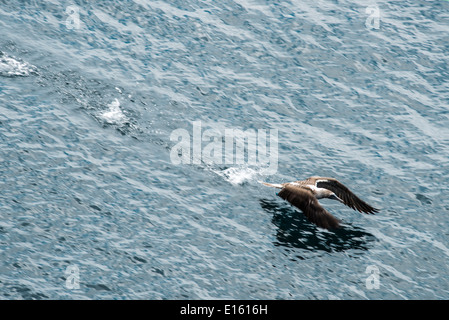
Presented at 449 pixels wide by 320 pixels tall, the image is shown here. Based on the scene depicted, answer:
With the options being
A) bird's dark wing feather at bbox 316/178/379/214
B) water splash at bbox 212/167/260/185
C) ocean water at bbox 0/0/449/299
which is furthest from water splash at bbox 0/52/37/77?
bird's dark wing feather at bbox 316/178/379/214

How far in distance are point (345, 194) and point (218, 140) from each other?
6.87 metres

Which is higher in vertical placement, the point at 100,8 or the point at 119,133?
the point at 100,8

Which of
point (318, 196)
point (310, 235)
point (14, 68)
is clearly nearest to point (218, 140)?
point (318, 196)

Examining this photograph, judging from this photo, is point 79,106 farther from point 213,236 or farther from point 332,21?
point 332,21

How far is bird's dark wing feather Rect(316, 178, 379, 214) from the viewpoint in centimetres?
2880

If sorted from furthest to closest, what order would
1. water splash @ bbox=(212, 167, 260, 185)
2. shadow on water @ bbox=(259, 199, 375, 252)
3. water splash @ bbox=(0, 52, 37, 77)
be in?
1. water splash @ bbox=(0, 52, 37, 77)
2. water splash @ bbox=(212, 167, 260, 185)
3. shadow on water @ bbox=(259, 199, 375, 252)

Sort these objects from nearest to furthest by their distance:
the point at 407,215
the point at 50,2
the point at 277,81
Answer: the point at 407,215
the point at 277,81
the point at 50,2

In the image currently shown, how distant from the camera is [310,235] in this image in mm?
27734

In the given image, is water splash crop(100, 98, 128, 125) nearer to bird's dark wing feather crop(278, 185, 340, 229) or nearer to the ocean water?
the ocean water

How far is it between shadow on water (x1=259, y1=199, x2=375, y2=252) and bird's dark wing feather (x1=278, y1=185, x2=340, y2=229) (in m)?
0.54

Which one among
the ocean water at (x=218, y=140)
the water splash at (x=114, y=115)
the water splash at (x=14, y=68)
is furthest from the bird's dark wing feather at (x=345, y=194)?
the water splash at (x=14, y=68)

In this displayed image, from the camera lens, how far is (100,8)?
4053cm

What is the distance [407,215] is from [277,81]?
1119 cm

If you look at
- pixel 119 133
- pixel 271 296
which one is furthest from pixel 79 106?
pixel 271 296
